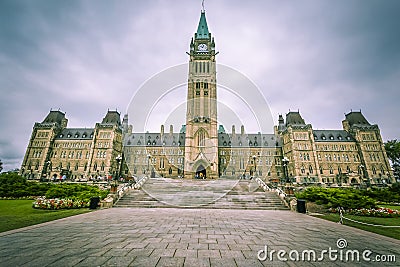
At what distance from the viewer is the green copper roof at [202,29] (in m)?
60.2

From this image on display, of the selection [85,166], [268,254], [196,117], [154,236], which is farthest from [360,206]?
[85,166]

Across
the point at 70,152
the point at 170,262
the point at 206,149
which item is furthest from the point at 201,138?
the point at 70,152

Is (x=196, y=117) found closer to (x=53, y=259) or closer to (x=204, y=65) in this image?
(x=204, y=65)

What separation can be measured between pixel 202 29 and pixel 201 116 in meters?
33.3

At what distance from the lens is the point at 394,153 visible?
2169 inches

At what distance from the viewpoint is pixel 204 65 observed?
55.1m

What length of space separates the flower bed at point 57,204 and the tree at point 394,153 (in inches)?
3032

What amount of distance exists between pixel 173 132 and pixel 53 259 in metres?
67.9

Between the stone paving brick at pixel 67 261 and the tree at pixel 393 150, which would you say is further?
the tree at pixel 393 150

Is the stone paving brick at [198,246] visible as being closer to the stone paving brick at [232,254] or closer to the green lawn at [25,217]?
the stone paving brick at [232,254]

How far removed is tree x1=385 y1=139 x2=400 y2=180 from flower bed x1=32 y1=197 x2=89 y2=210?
77.0 meters

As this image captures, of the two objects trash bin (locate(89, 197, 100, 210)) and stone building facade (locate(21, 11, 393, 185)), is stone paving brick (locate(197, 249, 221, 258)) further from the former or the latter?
stone building facade (locate(21, 11, 393, 185))

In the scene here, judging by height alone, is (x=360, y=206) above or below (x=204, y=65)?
below

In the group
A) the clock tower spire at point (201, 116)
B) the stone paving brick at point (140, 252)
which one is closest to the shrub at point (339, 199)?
the stone paving brick at point (140, 252)
